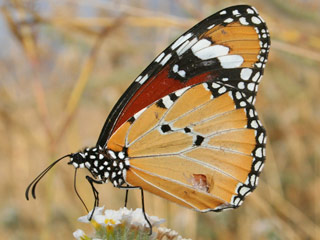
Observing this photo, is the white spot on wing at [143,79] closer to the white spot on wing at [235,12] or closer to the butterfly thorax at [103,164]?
the butterfly thorax at [103,164]

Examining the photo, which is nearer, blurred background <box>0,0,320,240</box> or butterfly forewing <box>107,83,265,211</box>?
butterfly forewing <box>107,83,265,211</box>

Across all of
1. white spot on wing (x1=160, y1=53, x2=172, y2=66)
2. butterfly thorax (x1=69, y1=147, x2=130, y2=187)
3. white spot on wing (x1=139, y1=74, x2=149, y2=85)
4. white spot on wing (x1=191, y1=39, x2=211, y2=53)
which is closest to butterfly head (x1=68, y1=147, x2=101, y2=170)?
butterfly thorax (x1=69, y1=147, x2=130, y2=187)

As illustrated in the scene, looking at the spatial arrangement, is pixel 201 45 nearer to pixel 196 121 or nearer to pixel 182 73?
pixel 182 73

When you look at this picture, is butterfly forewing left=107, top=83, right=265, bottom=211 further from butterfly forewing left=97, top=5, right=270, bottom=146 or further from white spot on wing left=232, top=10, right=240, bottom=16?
white spot on wing left=232, top=10, right=240, bottom=16

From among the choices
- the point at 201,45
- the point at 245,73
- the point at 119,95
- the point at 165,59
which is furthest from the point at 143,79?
the point at 119,95

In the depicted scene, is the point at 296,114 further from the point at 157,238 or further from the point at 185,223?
the point at 157,238

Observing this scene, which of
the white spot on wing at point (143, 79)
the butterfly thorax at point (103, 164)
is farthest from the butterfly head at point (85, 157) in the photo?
the white spot on wing at point (143, 79)
